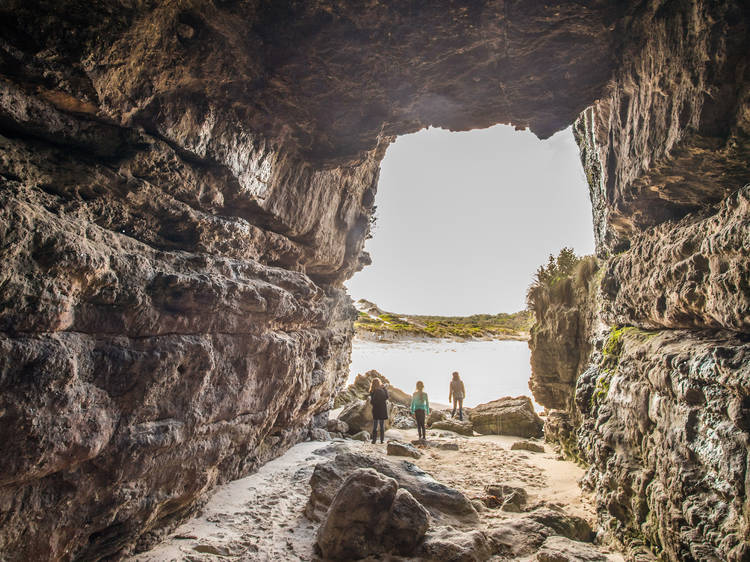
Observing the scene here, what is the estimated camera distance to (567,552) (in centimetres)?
475

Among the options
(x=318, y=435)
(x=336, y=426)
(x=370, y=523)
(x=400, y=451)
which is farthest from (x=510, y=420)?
(x=370, y=523)

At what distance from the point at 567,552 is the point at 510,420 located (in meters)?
9.81

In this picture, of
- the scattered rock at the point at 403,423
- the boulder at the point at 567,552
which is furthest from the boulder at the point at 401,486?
the scattered rock at the point at 403,423

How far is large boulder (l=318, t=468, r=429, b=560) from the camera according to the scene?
4852 millimetres

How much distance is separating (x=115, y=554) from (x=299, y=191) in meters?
8.40

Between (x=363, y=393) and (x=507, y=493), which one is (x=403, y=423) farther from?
(x=507, y=493)

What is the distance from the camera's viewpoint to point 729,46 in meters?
4.02

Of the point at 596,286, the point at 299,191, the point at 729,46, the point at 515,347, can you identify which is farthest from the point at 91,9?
the point at 515,347

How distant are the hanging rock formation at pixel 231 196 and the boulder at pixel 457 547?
2249mm

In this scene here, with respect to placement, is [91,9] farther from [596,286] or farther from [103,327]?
[596,286]

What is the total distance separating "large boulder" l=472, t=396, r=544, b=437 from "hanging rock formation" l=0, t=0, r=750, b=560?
23.4ft

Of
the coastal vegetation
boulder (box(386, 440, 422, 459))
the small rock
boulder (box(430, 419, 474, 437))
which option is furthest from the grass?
the small rock

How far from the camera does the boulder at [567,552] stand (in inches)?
181

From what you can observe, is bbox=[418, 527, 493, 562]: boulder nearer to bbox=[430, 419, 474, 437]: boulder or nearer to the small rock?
the small rock
